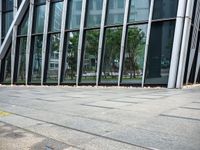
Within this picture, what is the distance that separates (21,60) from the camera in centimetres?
2512

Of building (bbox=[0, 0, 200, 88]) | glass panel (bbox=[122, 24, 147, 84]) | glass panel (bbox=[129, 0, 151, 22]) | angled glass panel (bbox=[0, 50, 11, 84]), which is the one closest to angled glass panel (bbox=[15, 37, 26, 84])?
building (bbox=[0, 0, 200, 88])

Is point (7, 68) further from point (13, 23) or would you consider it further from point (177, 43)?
point (177, 43)

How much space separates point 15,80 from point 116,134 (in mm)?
21799

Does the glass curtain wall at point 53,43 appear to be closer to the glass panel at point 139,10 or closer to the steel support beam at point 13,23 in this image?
the steel support beam at point 13,23

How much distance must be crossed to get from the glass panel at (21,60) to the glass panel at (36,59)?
1.24 m

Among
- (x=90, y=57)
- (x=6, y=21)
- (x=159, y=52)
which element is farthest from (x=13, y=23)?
(x=159, y=52)

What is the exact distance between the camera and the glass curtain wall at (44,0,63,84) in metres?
21.7

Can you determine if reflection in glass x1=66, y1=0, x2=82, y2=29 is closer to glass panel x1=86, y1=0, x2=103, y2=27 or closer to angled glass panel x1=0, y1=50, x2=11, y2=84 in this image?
glass panel x1=86, y1=0, x2=103, y2=27

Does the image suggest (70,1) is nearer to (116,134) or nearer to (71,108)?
(71,108)

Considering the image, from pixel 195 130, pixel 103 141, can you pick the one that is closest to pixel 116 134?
pixel 103 141

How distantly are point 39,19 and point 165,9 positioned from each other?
38.0 ft

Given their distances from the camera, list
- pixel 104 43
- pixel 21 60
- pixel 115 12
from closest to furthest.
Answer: pixel 115 12 < pixel 104 43 < pixel 21 60

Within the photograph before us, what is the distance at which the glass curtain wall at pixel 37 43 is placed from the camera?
2320cm

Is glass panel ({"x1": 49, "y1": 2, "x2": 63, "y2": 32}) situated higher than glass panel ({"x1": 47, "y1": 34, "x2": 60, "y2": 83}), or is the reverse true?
glass panel ({"x1": 49, "y1": 2, "x2": 63, "y2": 32})
